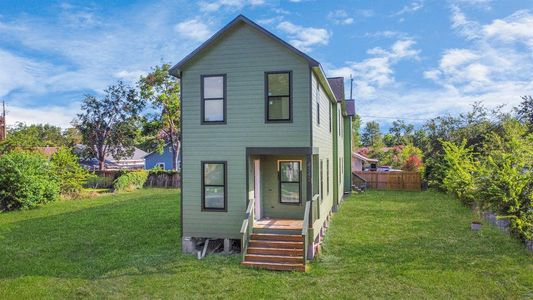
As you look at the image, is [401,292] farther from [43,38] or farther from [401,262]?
[43,38]

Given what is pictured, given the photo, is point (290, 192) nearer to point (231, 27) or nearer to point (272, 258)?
point (272, 258)

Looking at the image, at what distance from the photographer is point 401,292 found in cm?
730

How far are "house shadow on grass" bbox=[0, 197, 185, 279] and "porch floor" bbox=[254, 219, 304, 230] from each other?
8.13 ft

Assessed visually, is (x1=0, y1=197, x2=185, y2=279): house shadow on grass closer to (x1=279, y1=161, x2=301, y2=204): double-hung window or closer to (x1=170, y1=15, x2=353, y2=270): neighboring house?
(x1=170, y1=15, x2=353, y2=270): neighboring house

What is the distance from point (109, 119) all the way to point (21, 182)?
73.0 feet

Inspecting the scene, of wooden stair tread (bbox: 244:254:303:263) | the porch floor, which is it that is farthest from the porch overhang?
wooden stair tread (bbox: 244:254:303:263)

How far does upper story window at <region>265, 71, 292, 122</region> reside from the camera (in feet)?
32.5

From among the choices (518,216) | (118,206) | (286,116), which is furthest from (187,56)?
(118,206)

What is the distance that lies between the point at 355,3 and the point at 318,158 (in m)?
7.79

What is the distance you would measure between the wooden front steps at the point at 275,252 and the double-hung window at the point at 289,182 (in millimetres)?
1906

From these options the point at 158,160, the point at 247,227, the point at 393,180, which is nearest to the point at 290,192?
the point at 247,227

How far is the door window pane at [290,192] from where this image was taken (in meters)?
11.5

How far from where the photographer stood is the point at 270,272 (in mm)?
8703

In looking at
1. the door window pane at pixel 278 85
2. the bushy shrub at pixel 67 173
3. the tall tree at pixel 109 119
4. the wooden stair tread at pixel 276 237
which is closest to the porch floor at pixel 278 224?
the wooden stair tread at pixel 276 237
